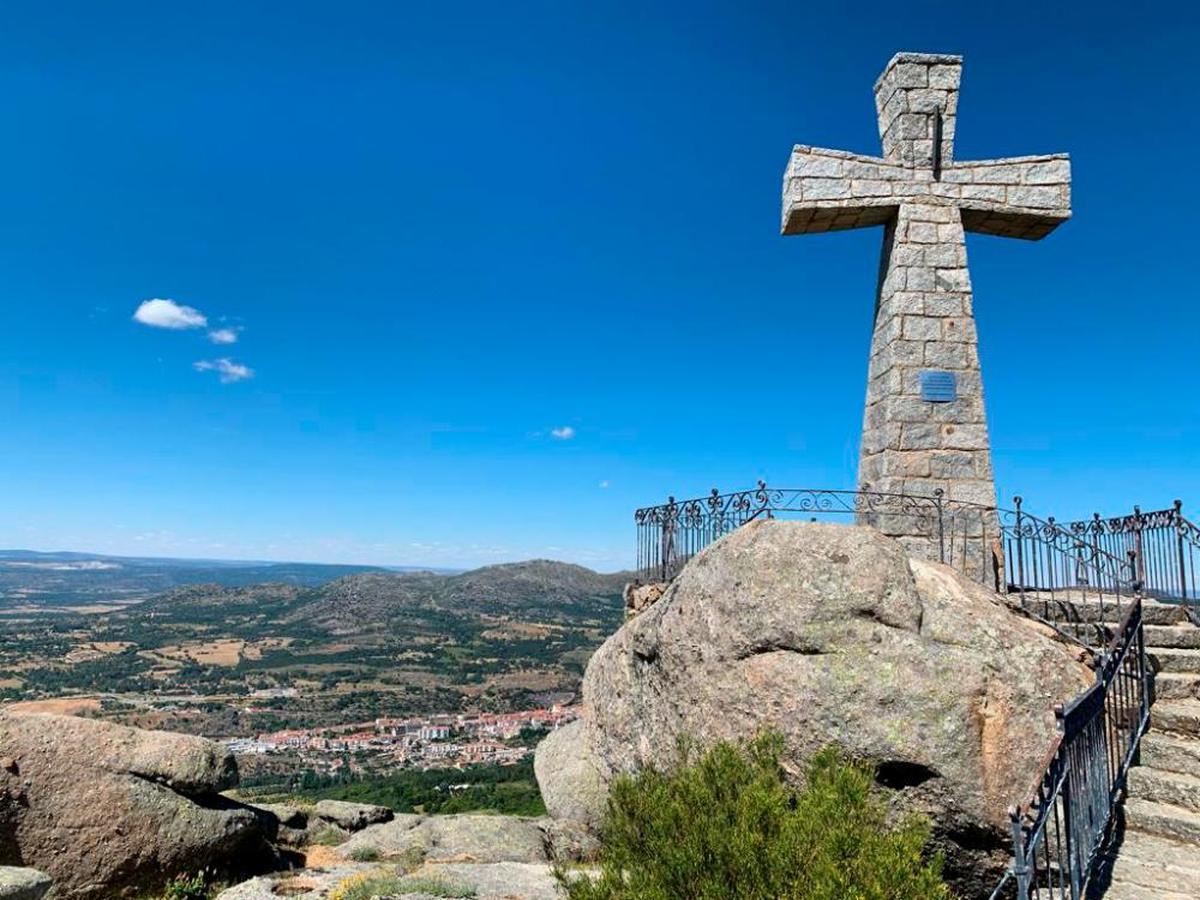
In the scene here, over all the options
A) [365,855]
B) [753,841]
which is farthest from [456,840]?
[753,841]

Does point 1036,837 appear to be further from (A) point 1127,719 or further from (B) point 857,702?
(A) point 1127,719

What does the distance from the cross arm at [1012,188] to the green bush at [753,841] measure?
8430 mm

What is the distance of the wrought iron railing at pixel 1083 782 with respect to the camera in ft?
13.8

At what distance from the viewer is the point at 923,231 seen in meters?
10.2

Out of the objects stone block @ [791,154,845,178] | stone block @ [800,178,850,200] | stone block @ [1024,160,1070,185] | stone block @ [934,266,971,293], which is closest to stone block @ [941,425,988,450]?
stone block @ [934,266,971,293]


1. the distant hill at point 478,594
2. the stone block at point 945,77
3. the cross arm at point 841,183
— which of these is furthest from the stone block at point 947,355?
the distant hill at point 478,594

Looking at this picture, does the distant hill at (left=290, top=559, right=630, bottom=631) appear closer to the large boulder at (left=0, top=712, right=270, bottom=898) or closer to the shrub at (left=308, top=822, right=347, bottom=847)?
the shrub at (left=308, top=822, right=347, bottom=847)

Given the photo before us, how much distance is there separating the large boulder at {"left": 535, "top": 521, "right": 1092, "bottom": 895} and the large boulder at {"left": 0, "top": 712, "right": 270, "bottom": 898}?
486cm

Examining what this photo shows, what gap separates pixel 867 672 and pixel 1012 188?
316 inches

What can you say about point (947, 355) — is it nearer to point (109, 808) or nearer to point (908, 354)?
point (908, 354)

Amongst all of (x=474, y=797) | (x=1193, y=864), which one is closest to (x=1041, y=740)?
(x=1193, y=864)

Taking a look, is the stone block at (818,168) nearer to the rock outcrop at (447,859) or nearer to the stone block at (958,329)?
the stone block at (958,329)

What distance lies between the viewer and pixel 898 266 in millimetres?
10109

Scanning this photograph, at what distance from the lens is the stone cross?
9.75 metres
